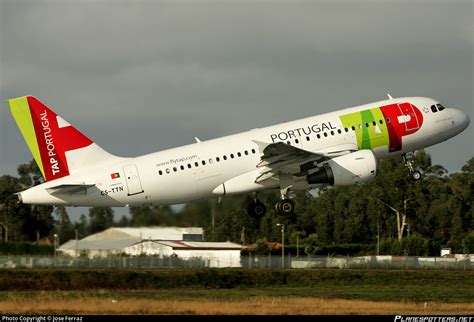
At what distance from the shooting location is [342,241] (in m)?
125

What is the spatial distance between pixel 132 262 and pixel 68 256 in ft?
19.8

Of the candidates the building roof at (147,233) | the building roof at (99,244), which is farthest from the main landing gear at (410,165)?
the building roof at (99,244)

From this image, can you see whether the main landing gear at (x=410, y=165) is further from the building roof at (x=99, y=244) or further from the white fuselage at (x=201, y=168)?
the building roof at (x=99, y=244)

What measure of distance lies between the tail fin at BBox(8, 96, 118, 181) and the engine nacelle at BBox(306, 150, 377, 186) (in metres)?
12.5

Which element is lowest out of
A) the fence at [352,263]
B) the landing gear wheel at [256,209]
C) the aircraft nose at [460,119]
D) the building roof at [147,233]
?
the fence at [352,263]

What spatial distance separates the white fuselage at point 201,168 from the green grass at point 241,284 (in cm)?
568

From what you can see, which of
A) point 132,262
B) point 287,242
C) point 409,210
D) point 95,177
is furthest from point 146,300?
point 409,210

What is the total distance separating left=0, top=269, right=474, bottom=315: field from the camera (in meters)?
53.2

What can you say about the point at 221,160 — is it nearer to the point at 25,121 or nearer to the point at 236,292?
the point at 236,292

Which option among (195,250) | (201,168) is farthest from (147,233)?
(195,250)

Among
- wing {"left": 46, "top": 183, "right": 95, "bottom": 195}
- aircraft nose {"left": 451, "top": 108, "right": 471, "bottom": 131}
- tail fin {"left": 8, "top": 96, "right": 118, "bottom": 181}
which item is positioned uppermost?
aircraft nose {"left": 451, "top": 108, "right": 471, "bottom": 131}

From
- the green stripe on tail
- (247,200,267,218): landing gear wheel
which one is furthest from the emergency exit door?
(247,200,267,218): landing gear wheel

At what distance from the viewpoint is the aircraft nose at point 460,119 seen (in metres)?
68.2

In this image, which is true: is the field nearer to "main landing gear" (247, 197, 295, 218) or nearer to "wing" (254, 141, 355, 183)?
"main landing gear" (247, 197, 295, 218)
